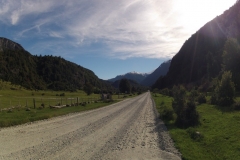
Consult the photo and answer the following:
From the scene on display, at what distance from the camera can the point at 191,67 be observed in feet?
552

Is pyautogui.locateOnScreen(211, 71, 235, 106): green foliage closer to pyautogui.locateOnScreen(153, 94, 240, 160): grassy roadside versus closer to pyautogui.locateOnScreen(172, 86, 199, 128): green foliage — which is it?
pyautogui.locateOnScreen(172, 86, 199, 128): green foliage

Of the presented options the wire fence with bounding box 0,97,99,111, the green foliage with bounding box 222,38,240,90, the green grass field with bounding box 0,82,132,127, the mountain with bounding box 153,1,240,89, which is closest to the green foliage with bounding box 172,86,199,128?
the green grass field with bounding box 0,82,132,127

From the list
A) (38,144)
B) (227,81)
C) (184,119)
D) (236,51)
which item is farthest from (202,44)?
(38,144)

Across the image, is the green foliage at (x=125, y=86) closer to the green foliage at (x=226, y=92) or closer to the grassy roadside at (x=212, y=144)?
the green foliage at (x=226, y=92)

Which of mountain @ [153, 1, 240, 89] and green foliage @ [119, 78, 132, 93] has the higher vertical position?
mountain @ [153, 1, 240, 89]

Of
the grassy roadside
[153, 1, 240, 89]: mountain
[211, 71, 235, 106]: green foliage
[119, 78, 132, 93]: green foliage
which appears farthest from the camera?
[119, 78, 132, 93]: green foliage

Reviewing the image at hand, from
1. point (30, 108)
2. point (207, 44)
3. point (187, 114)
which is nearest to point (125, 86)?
point (207, 44)

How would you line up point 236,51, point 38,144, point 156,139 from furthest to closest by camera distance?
point 236,51 < point 156,139 < point 38,144

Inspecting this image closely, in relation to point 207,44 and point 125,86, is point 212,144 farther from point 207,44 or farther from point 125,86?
point 125,86

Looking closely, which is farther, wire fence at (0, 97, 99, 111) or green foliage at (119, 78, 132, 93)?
green foliage at (119, 78, 132, 93)

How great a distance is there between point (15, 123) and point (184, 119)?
639 inches

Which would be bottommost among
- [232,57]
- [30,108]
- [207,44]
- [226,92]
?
[30,108]

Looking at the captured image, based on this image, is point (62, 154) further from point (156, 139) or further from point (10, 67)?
point (10, 67)

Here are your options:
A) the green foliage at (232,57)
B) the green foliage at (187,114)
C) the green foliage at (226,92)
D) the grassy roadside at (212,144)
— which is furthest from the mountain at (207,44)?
the grassy roadside at (212,144)
